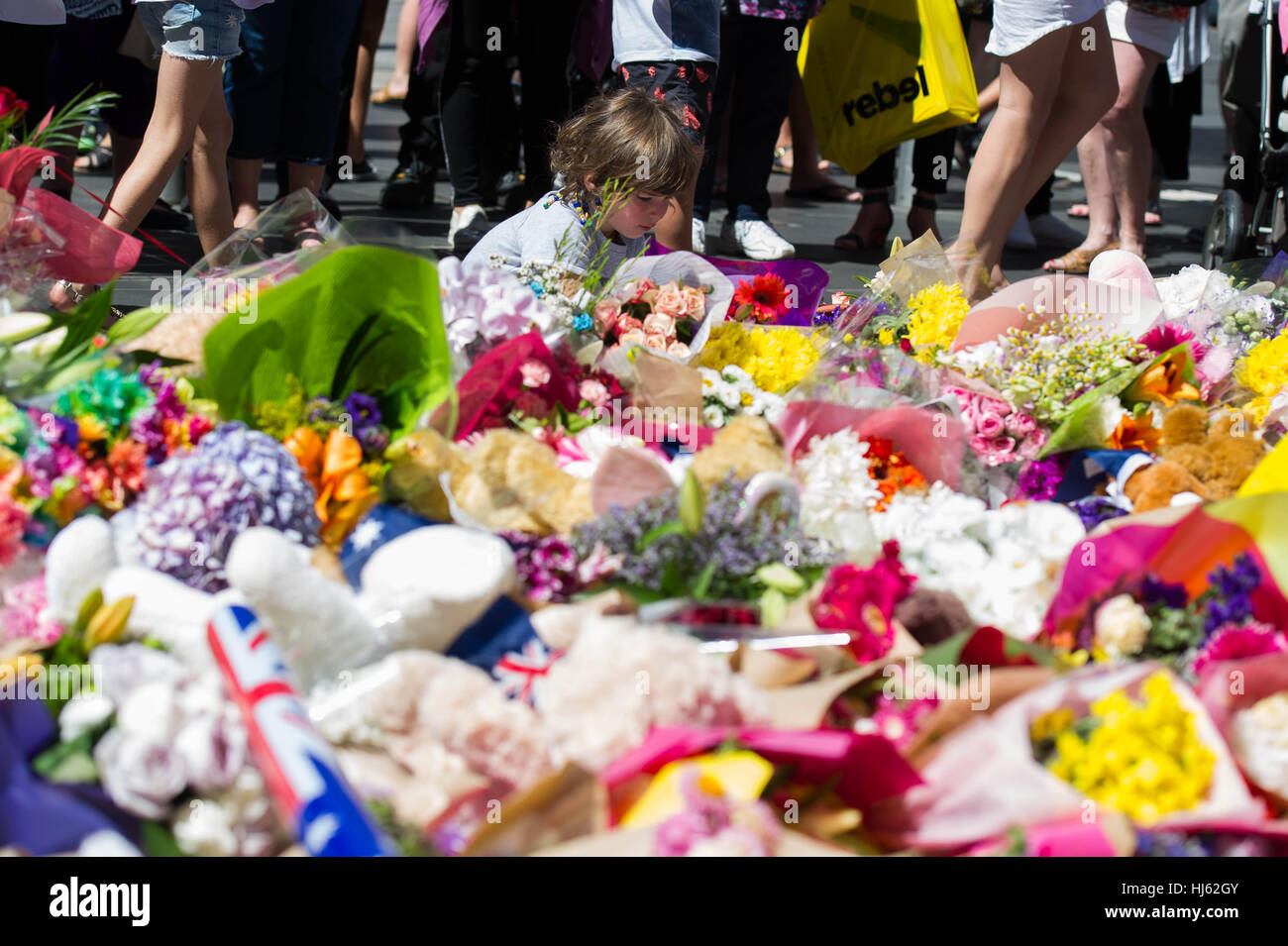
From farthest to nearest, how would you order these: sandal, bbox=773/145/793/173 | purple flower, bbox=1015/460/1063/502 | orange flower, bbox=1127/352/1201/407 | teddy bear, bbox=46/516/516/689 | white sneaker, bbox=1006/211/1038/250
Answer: sandal, bbox=773/145/793/173 → white sneaker, bbox=1006/211/1038/250 → orange flower, bbox=1127/352/1201/407 → purple flower, bbox=1015/460/1063/502 → teddy bear, bbox=46/516/516/689

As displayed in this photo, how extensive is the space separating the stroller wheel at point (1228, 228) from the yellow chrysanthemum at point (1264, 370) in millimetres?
2169

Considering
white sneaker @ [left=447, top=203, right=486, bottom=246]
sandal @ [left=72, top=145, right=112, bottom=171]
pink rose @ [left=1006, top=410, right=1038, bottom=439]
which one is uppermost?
pink rose @ [left=1006, top=410, right=1038, bottom=439]

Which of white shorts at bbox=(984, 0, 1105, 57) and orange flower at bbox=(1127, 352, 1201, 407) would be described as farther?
white shorts at bbox=(984, 0, 1105, 57)

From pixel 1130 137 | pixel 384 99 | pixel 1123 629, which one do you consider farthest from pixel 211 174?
pixel 384 99

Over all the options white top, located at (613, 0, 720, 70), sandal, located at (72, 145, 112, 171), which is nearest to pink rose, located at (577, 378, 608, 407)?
white top, located at (613, 0, 720, 70)

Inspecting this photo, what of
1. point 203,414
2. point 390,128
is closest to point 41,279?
point 203,414

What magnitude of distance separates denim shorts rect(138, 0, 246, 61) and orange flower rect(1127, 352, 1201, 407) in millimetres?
2209

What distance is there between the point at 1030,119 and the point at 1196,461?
1.69 m

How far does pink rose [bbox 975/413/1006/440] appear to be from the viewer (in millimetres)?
2059

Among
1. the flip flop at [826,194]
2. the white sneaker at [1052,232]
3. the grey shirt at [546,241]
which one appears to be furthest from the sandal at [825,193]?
the grey shirt at [546,241]

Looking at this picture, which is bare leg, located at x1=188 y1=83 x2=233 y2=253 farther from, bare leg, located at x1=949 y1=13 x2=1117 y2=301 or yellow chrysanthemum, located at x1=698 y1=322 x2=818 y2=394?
bare leg, located at x1=949 y1=13 x2=1117 y2=301

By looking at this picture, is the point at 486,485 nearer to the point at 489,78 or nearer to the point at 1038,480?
the point at 1038,480

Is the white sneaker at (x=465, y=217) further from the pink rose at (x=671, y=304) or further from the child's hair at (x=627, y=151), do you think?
the pink rose at (x=671, y=304)
